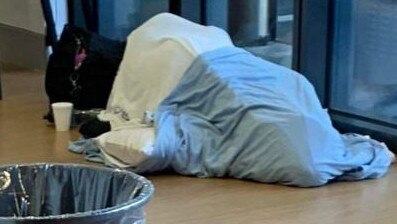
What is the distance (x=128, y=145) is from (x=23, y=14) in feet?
8.05

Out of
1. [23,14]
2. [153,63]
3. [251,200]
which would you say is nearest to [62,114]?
[153,63]

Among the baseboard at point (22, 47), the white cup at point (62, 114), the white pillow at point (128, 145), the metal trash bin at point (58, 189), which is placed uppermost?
the metal trash bin at point (58, 189)

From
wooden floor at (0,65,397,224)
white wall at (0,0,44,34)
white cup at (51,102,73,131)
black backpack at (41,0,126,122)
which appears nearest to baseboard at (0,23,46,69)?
white wall at (0,0,44,34)

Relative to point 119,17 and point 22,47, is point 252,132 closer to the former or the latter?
point 119,17

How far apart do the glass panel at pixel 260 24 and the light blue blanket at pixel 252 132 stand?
711 mm

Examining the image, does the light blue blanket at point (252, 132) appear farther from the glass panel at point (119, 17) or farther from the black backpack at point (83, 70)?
the glass panel at point (119, 17)

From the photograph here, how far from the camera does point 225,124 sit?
3.54 m

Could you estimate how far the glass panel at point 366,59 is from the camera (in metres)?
3.92

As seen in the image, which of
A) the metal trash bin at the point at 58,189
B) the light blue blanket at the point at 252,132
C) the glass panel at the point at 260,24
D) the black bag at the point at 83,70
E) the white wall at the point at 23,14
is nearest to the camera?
the metal trash bin at the point at 58,189

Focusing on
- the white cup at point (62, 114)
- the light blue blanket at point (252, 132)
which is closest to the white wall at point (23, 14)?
the white cup at point (62, 114)

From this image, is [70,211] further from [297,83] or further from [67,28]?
[67,28]

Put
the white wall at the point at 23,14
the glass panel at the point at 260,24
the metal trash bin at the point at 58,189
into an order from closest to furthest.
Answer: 1. the metal trash bin at the point at 58,189
2. the glass panel at the point at 260,24
3. the white wall at the point at 23,14

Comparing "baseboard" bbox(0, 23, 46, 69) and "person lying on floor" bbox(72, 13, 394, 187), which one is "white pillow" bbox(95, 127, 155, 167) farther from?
"baseboard" bbox(0, 23, 46, 69)

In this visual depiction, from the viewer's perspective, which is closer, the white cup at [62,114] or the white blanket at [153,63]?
the white blanket at [153,63]
